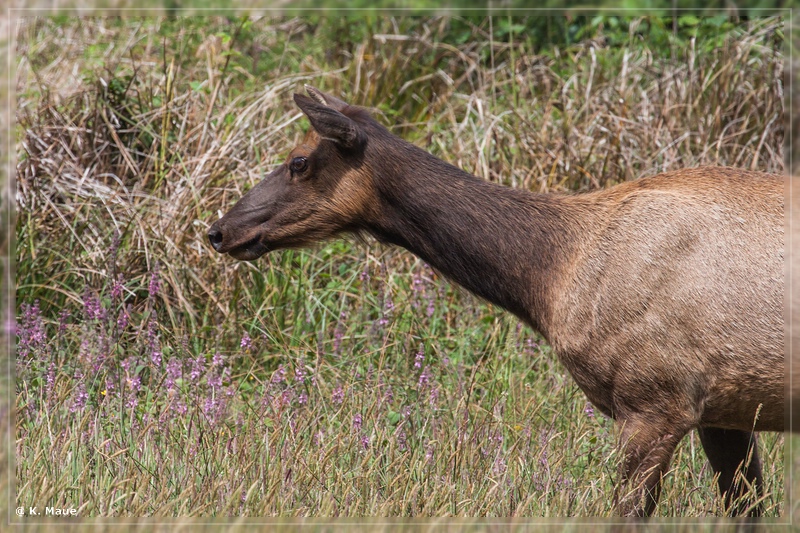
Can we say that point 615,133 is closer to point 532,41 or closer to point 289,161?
point 532,41

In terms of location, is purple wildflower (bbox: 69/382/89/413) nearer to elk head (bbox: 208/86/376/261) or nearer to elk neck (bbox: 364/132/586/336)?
elk head (bbox: 208/86/376/261)

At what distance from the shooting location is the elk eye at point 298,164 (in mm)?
5008

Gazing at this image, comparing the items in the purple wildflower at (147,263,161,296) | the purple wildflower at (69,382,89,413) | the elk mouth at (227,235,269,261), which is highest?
the elk mouth at (227,235,269,261)

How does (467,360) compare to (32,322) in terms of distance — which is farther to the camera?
(467,360)

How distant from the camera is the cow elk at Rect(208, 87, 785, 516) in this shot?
438 cm

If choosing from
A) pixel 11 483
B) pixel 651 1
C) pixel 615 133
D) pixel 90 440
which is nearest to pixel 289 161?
pixel 90 440

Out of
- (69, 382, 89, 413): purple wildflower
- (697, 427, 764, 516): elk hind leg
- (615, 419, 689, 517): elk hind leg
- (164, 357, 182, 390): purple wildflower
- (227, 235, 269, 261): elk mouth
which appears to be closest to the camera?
(615, 419, 689, 517): elk hind leg

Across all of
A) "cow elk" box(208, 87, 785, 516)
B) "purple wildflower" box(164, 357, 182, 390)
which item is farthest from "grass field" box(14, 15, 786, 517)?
"cow elk" box(208, 87, 785, 516)

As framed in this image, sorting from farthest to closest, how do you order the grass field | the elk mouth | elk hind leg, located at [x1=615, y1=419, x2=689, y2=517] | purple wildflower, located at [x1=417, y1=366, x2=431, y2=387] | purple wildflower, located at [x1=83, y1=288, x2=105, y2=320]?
1. purple wildflower, located at [x1=83, y1=288, x2=105, y2=320]
2. purple wildflower, located at [x1=417, y1=366, x2=431, y2=387]
3. the elk mouth
4. the grass field
5. elk hind leg, located at [x1=615, y1=419, x2=689, y2=517]

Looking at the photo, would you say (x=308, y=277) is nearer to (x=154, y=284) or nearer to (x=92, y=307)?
(x=154, y=284)

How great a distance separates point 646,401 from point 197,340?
3308mm

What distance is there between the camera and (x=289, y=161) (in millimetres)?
5062

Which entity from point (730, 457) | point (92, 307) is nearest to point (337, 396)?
point (92, 307)

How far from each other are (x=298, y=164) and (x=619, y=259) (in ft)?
5.57
